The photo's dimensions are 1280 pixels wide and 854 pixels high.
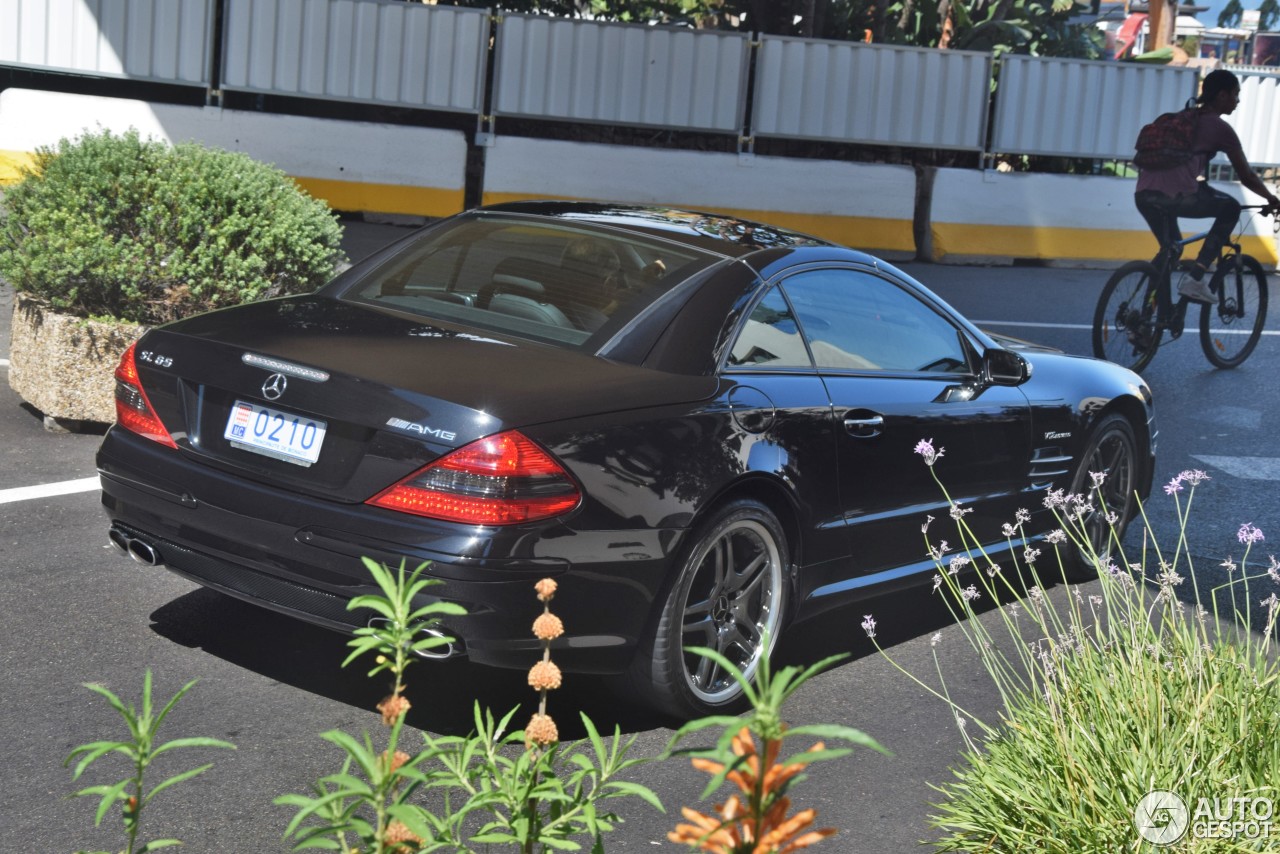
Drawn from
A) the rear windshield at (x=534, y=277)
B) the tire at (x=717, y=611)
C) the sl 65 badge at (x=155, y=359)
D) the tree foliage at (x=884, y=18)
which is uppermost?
the tree foliage at (x=884, y=18)

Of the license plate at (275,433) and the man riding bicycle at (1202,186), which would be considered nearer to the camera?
the license plate at (275,433)

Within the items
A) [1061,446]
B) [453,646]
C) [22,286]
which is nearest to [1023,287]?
[1061,446]

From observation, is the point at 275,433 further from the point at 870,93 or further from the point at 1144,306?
the point at 870,93

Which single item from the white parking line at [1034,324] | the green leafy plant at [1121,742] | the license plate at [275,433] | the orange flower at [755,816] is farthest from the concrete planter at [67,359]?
the white parking line at [1034,324]

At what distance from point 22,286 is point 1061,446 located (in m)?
4.65

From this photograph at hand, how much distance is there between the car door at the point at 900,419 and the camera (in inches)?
204

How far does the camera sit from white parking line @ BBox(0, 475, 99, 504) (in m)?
6.38

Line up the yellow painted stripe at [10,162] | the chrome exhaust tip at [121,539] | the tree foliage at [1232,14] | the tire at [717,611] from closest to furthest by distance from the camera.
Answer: the tire at [717,611]
the chrome exhaust tip at [121,539]
the yellow painted stripe at [10,162]
the tree foliage at [1232,14]

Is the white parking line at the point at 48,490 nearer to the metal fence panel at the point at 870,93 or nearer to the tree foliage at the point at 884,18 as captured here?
the metal fence panel at the point at 870,93

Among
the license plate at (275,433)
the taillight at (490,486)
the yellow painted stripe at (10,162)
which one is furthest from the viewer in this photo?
the yellow painted stripe at (10,162)

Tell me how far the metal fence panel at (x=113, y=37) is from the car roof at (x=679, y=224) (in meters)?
11.6

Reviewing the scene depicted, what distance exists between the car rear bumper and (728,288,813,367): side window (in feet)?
2.49

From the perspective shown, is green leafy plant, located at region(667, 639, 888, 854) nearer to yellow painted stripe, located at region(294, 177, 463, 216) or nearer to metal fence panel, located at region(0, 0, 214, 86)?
yellow painted stripe, located at region(294, 177, 463, 216)

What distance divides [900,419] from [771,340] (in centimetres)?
63
